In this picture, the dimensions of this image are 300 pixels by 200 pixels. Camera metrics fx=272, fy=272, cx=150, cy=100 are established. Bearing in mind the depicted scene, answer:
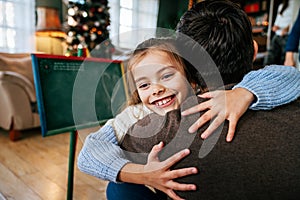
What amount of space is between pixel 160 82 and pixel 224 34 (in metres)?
0.19

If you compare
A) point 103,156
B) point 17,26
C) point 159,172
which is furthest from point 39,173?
point 17,26

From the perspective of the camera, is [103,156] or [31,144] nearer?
[103,156]

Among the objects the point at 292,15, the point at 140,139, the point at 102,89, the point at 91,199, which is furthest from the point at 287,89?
the point at 292,15

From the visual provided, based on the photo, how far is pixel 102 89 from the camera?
4.63 feet

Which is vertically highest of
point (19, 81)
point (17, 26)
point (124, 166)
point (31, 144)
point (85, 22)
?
point (85, 22)

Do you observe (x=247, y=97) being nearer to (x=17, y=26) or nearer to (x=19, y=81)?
(x=19, y=81)

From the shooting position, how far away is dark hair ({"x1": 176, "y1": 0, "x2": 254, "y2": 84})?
1.79ft

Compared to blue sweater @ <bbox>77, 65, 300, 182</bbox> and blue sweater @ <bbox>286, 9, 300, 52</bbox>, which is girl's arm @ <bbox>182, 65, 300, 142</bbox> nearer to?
blue sweater @ <bbox>77, 65, 300, 182</bbox>

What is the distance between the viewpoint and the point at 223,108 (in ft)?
1.66

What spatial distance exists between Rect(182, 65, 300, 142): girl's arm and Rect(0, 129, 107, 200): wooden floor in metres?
0.73

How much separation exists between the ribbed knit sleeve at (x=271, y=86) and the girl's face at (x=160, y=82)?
0.47ft

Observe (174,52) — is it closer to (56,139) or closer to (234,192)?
(234,192)

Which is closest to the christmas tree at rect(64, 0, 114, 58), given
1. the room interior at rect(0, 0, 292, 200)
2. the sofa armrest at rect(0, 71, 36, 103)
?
the room interior at rect(0, 0, 292, 200)

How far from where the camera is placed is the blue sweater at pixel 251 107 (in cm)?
52
